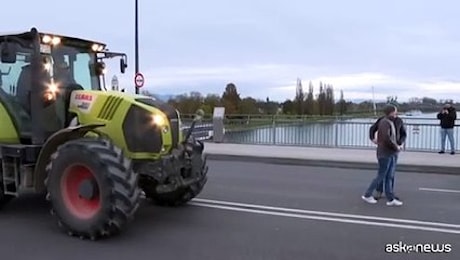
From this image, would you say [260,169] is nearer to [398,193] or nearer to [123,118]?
[398,193]

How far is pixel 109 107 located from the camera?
23.2 ft

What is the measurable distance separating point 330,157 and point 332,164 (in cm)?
103

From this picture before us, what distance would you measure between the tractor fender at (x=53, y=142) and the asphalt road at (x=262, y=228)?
695 mm

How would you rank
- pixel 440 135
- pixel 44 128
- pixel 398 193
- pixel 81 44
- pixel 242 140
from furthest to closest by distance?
pixel 242 140, pixel 440 135, pixel 398 193, pixel 81 44, pixel 44 128

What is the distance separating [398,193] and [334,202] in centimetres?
184

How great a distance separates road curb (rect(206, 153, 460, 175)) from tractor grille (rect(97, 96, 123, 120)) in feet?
30.0

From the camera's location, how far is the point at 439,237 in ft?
21.8

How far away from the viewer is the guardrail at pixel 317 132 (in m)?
18.0

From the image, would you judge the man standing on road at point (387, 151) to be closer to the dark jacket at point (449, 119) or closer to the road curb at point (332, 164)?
the road curb at point (332, 164)

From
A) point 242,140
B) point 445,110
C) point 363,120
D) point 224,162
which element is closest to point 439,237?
point 224,162

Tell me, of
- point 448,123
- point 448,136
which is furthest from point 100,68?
point 448,136

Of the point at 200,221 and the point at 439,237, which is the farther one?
the point at 200,221

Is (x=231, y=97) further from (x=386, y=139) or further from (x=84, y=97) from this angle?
(x=84, y=97)

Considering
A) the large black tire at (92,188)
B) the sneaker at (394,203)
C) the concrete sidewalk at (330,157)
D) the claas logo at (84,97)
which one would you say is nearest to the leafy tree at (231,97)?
the concrete sidewalk at (330,157)
